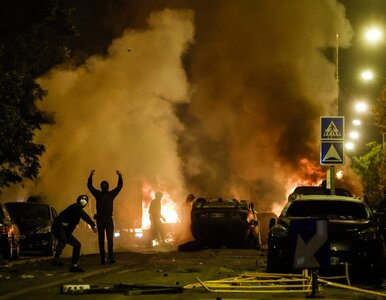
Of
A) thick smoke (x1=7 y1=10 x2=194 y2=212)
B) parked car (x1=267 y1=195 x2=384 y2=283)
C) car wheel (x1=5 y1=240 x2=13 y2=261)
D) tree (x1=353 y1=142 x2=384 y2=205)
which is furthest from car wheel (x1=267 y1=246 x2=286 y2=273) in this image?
tree (x1=353 y1=142 x2=384 y2=205)

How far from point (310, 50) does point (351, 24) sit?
319 cm

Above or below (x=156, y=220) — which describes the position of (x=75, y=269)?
below

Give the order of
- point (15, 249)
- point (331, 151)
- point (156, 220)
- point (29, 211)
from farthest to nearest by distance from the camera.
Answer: point (156, 220), point (29, 211), point (15, 249), point (331, 151)

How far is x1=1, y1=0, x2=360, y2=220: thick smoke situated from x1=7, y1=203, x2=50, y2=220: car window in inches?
500

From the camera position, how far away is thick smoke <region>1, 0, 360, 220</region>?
134 feet

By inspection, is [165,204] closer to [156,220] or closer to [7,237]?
[156,220]

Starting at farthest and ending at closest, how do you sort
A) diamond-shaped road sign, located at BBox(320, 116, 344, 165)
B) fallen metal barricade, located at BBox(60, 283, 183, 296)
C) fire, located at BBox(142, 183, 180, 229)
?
fire, located at BBox(142, 183, 180, 229)
diamond-shaped road sign, located at BBox(320, 116, 344, 165)
fallen metal barricade, located at BBox(60, 283, 183, 296)

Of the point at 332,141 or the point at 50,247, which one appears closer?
the point at 332,141

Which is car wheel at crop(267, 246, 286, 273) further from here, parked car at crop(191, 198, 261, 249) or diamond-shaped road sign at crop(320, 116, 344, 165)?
parked car at crop(191, 198, 261, 249)

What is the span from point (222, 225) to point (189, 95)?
2563 cm

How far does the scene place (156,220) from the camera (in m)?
29.9

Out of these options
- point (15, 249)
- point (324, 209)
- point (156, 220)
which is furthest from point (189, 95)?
point (324, 209)

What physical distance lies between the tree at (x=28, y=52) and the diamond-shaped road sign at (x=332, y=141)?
37.9ft

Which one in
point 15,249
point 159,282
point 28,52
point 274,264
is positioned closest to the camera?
point 159,282
